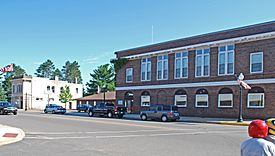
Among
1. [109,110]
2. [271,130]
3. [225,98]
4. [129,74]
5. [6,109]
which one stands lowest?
[6,109]

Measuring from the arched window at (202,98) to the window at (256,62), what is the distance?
6.22m

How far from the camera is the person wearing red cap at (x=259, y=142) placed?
3.73m

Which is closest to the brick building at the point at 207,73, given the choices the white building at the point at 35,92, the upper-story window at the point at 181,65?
the upper-story window at the point at 181,65

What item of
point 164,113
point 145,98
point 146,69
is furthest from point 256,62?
point 145,98

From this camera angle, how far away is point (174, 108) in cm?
3120

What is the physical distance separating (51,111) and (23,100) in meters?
27.4

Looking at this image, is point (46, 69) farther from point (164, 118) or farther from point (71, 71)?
point (164, 118)

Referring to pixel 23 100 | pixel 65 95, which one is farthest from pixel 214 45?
pixel 23 100

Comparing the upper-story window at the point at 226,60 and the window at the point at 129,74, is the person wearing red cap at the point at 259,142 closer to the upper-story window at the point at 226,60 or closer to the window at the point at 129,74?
the upper-story window at the point at 226,60

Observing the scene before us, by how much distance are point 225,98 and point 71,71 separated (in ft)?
385

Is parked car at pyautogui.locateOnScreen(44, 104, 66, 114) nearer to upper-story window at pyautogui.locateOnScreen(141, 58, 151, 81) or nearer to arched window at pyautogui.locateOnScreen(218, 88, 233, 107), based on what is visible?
upper-story window at pyautogui.locateOnScreen(141, 58, 151, 81)

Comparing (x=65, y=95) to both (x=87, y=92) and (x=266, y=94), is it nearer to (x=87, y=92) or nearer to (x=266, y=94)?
(x=87, y=92)

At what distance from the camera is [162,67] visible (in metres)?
43.2

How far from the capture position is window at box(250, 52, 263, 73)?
107ft
